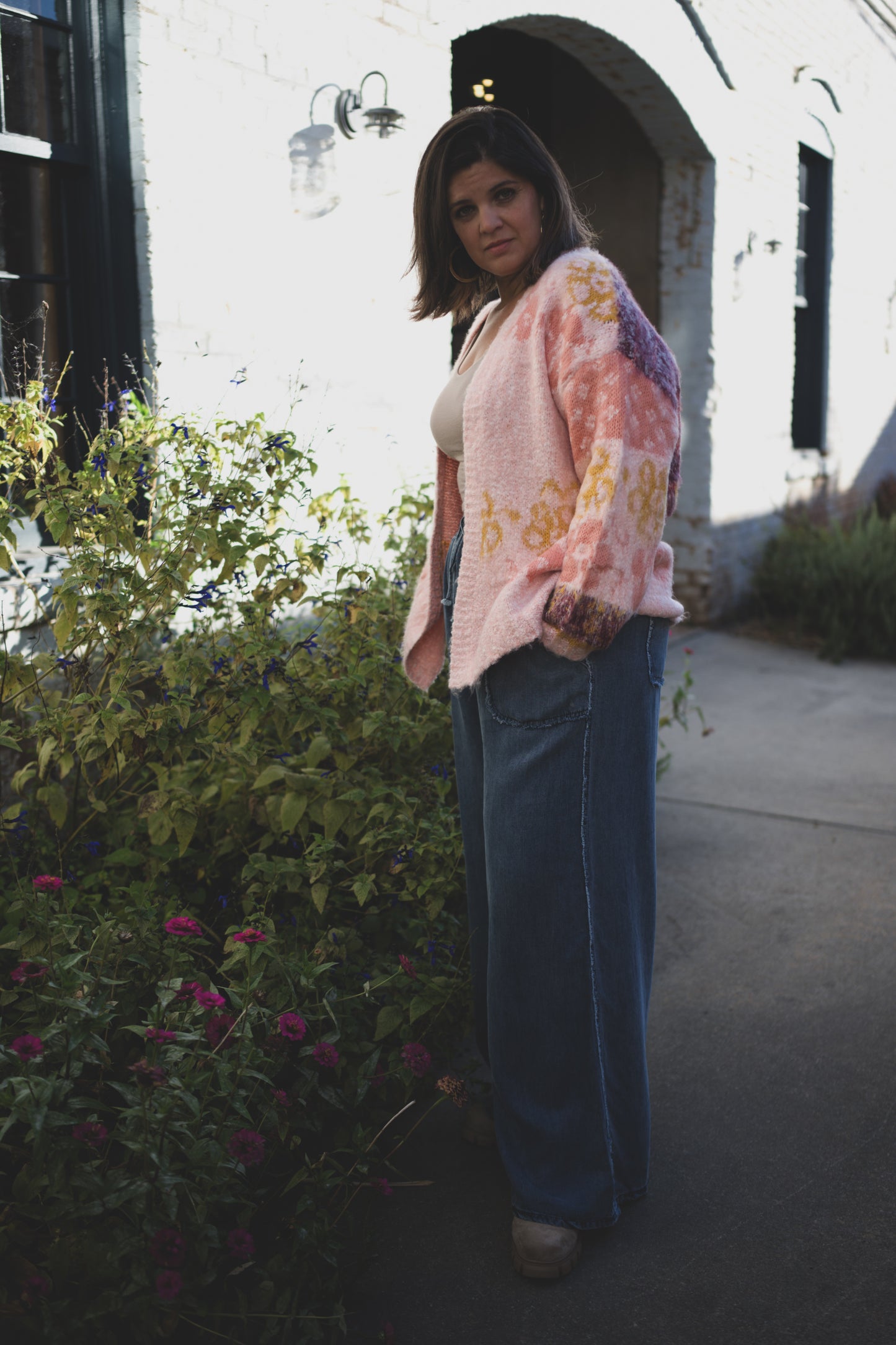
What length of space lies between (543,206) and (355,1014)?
158cm

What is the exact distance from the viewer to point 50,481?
11.7 feet

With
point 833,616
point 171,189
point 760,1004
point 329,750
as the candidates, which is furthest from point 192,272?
point 833,616

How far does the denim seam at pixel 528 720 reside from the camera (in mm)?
1922

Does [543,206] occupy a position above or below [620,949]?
above

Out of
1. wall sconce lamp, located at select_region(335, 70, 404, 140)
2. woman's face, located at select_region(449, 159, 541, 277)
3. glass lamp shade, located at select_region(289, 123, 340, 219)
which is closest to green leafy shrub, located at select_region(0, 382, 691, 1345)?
woman's face, located at select_region(449, 159, 541, 277)

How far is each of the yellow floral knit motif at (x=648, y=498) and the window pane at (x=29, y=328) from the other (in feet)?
7.54

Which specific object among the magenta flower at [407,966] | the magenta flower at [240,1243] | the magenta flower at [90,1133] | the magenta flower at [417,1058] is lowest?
Result: the magenta flower at [240,1243]

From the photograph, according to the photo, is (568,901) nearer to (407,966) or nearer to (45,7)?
(407,966)

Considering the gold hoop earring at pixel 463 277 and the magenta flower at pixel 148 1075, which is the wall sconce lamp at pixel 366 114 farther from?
the magenta flower at pixel 148 1075

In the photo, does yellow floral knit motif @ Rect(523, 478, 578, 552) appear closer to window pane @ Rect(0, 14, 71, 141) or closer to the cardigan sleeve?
the cardigan sleeve

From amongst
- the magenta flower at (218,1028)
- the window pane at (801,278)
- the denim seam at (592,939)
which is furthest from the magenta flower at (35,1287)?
the window pane at (801,278)

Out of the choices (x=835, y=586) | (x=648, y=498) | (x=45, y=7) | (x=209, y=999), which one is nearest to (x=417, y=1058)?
(x=209, y=999)

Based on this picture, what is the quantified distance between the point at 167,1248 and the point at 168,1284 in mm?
46

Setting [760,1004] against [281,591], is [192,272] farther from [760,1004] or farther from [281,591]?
[760,1004]
